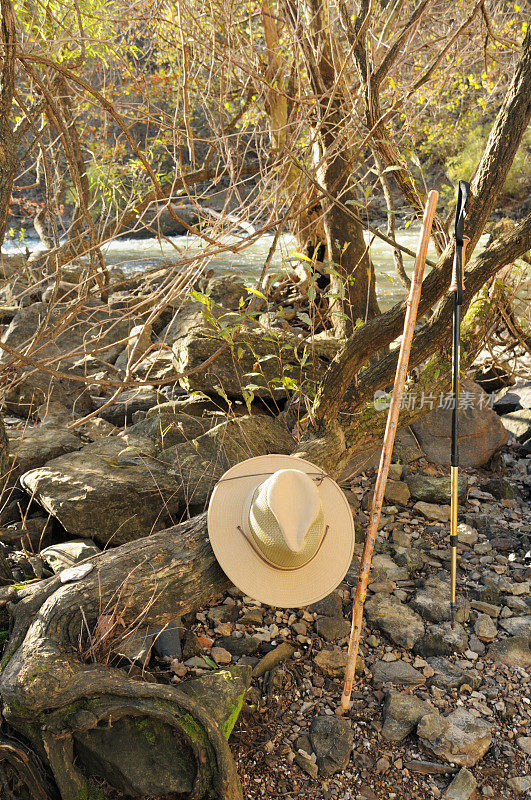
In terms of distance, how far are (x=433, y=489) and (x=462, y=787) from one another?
7.22 feet

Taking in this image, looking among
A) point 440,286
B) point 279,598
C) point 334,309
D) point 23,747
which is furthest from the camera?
Answer: point 334,309

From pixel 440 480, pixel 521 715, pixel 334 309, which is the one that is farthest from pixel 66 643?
pixel 334 309

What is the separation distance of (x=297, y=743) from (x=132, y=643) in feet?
2.68

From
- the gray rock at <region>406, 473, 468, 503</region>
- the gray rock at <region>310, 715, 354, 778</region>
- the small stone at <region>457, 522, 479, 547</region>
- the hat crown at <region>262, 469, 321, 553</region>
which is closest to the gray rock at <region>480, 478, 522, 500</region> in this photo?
the gray rock at <region>406, 473, 468, 503</region>

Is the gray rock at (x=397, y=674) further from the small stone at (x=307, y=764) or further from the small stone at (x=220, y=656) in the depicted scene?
the small stone at (x=220, y=656)

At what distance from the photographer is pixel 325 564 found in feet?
9.58

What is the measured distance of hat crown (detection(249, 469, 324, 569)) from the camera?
2.58 metres

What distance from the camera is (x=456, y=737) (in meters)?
2.67

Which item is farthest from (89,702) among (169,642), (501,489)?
(501,489)

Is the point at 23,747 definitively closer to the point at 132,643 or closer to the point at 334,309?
the point at 132,643

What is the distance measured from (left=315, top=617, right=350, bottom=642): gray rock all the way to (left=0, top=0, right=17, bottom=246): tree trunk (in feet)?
7.73

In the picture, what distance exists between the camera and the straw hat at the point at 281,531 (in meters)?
2.61

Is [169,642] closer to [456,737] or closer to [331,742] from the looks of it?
[331,742]

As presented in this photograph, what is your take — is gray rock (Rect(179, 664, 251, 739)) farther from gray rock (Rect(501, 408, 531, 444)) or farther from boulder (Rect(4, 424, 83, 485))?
gray rock (Rect(501, 408, 531, 444))
